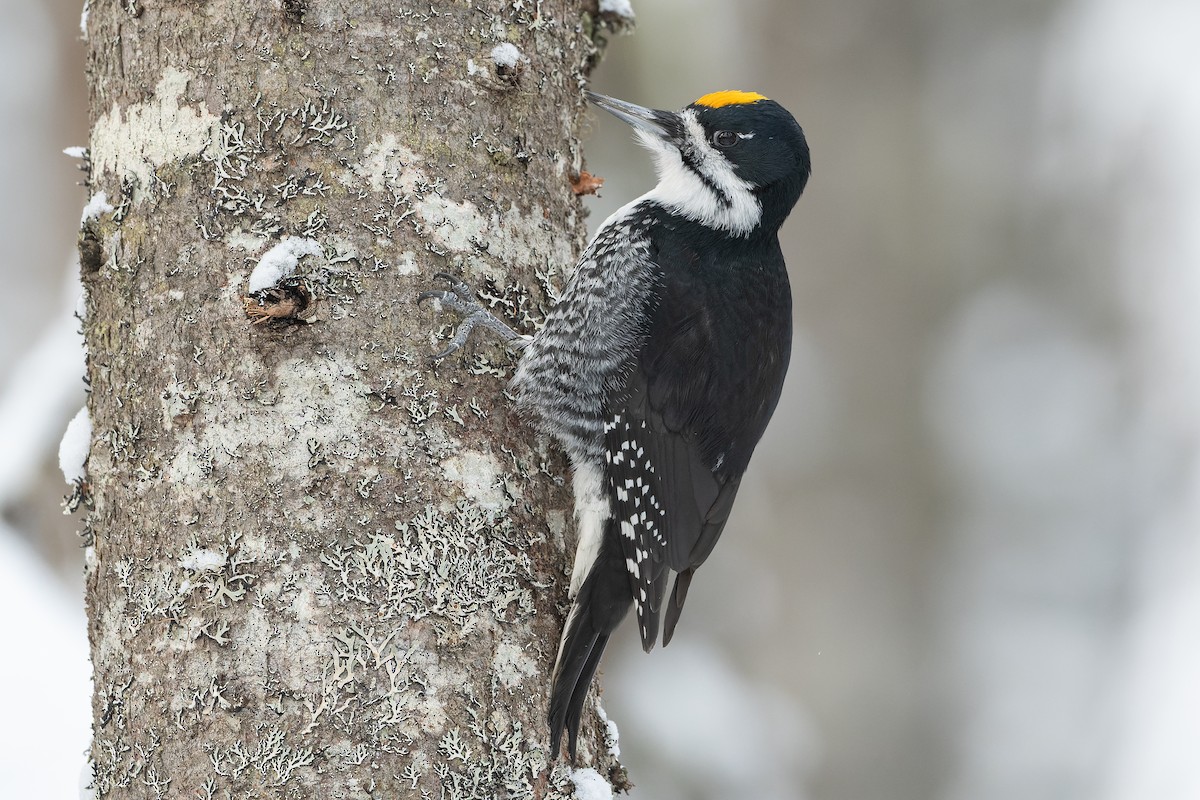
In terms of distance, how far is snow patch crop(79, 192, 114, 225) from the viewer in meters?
2.21

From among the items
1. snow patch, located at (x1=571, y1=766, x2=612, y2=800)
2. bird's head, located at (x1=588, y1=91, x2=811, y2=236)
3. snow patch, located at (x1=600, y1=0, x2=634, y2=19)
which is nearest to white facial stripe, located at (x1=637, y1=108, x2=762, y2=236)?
bird's head, located at (x1=588, y1=91, x2=811, y2=236)

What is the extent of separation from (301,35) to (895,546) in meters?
4.00

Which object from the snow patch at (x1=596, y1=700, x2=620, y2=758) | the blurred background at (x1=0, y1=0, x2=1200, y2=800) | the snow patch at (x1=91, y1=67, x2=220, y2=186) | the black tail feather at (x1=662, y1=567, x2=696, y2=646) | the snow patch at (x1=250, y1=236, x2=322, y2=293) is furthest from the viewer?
the blurred background at (x1=0, y1=0, x2=1200, y2=800)

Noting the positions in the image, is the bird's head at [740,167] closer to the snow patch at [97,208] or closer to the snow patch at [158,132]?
the snow patch at [158,132]

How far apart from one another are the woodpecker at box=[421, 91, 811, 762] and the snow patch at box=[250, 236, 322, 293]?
241 millimetres

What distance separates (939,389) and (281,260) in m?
4.16

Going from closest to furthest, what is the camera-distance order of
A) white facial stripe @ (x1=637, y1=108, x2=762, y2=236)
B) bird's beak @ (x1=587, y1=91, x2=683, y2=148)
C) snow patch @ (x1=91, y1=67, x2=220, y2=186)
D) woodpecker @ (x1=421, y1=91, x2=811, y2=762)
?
snow patch @ (x1=91, y1=67, x2=220, y2=186) < woodpecker @ (x1=421, y1=91, x2=811, y2=762) < white facial stripe @ (x1=637, y1=108, x2=762, y2=236) < bird's beak @ (x1=587, y1=91, x2=683, y2=148)

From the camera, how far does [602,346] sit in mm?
2811

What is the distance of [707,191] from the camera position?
3.11 metres

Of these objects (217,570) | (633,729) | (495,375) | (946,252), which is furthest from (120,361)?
(946,252)

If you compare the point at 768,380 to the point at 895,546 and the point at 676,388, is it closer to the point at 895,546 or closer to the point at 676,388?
the point at 676,388

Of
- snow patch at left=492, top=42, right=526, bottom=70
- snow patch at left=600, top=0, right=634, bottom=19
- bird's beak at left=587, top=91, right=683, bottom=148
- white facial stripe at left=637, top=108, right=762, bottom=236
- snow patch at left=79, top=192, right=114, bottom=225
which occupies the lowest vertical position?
snow patch at left=79, top=192, right=114, bottom=225

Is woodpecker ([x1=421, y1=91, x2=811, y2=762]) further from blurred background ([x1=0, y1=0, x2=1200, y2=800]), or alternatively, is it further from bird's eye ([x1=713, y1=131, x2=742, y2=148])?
blurred background ([x1=0, y1=0, x2=1200, y2=800])

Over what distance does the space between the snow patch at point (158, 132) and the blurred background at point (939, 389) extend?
3.15 metres
